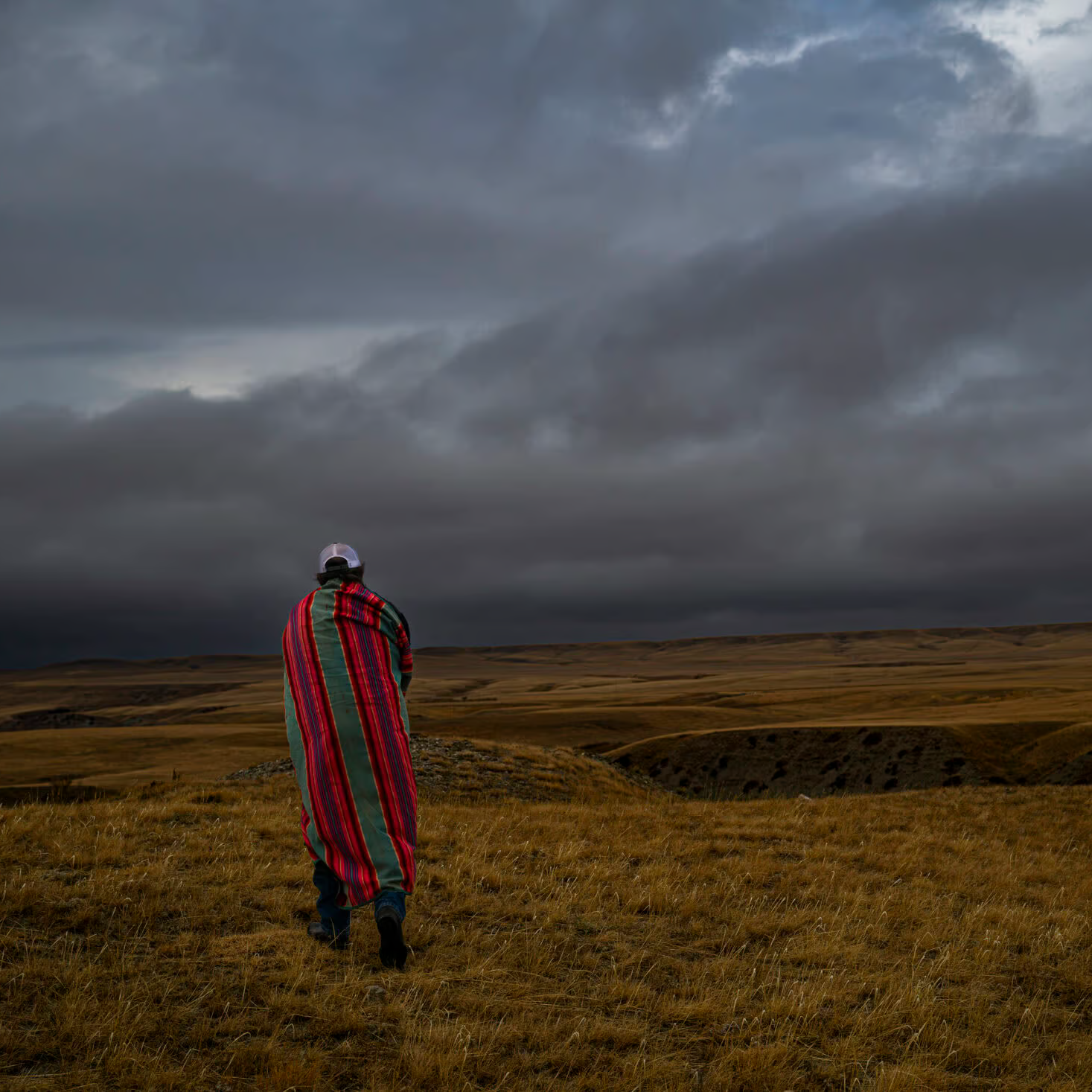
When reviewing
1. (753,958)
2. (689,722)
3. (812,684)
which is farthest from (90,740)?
(812,684)

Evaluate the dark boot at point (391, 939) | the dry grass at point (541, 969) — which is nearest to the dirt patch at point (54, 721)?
the dry grass at point (541, 969)

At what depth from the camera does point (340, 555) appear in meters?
Result: 7.81

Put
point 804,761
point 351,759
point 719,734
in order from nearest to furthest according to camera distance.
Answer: point 351,759
point 804,761
point 719,734

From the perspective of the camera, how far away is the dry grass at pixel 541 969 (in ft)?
17.3

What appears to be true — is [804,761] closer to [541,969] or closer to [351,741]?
[541,969]

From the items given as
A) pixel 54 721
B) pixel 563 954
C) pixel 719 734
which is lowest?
pixel 54 721

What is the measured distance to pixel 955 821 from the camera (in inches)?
628

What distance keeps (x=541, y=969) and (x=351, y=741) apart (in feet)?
7.25

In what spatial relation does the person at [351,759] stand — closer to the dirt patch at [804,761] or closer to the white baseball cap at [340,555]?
the white baseball cap at [340,555]

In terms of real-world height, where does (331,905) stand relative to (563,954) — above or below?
above

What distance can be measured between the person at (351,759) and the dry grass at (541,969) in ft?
1.51

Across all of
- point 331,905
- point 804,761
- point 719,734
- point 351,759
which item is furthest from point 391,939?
point 719,734

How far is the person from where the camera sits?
6.89m

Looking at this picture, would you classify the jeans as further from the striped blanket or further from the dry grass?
the dry grass
